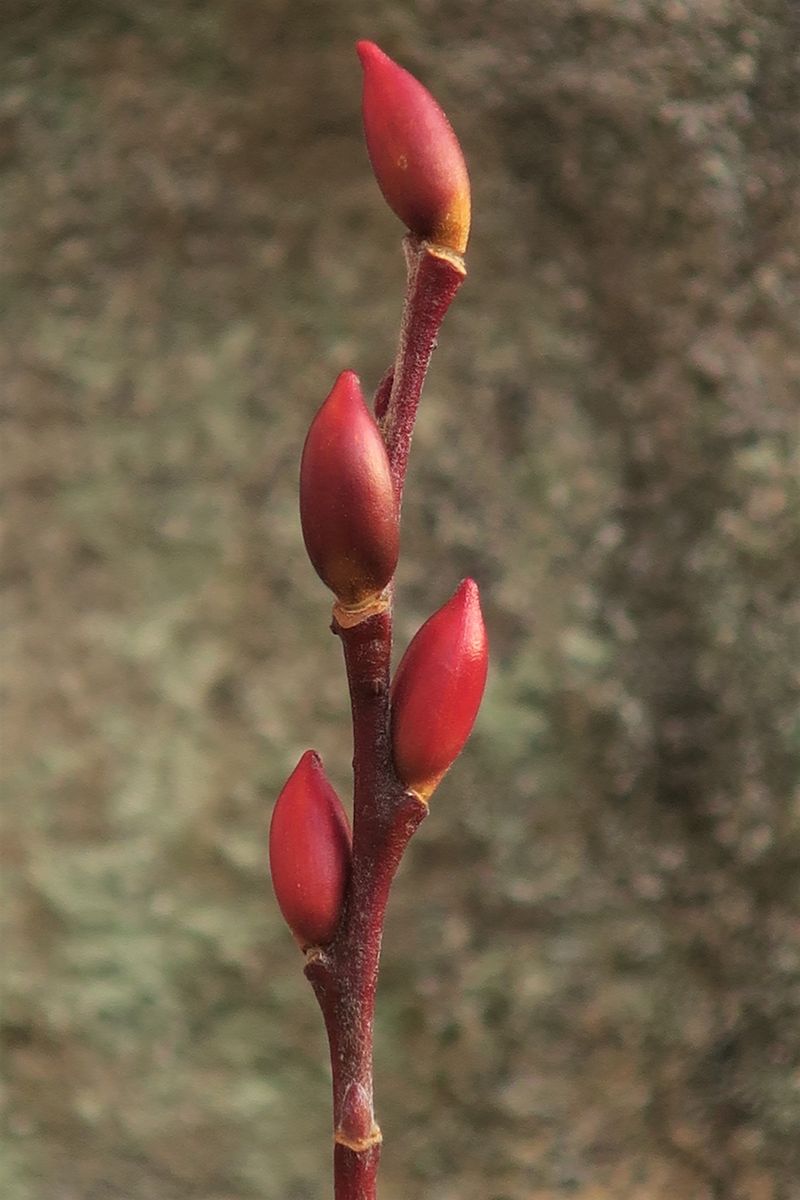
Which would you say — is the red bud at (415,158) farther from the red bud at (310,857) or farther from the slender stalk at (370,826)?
the red bud at (310,857)

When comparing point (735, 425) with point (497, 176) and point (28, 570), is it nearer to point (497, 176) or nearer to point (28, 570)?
point (497, 176)

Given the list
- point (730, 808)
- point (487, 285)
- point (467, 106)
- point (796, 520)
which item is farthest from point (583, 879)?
point (467, 106)

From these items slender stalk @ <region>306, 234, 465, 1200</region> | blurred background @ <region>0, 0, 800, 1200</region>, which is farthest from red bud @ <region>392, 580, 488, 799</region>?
blurred background @ <region>0, 0, 800, 1200</region>

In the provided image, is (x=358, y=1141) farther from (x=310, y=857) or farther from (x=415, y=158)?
(x=415, y=158)

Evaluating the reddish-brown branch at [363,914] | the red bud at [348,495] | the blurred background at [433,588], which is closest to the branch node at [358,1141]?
the reddish-brown branch at [363,914]

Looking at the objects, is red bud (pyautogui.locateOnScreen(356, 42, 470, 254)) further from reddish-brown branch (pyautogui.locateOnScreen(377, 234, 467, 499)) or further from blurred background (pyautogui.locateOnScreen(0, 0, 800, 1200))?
blurred background (pyautogui.locateOnScreen(0, 0, 800, 1200))
